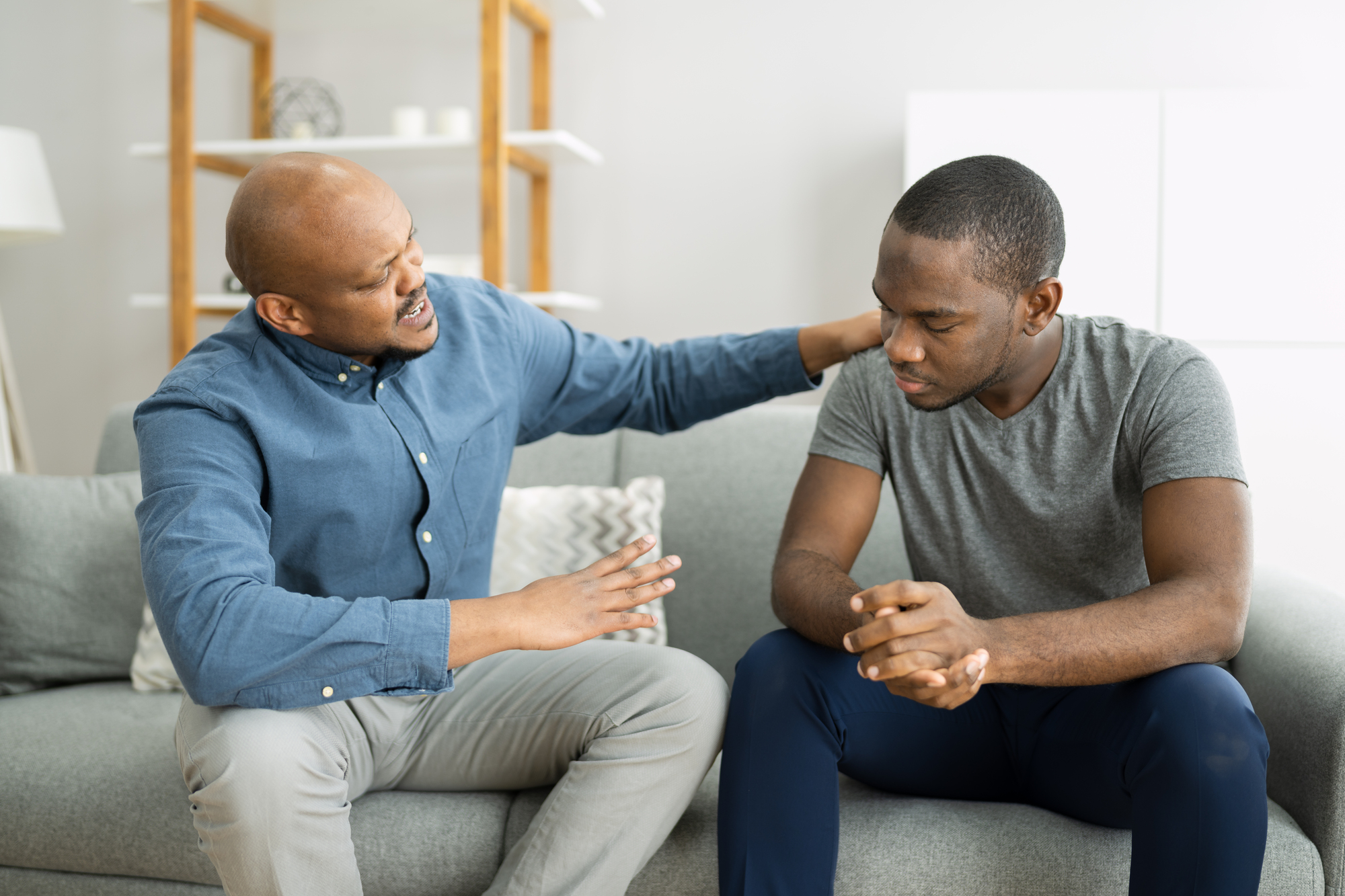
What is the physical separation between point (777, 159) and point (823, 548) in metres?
1.74

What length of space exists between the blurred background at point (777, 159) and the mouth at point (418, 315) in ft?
4.35

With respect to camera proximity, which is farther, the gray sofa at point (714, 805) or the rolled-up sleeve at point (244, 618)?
the gray sofa at point (714, 805)

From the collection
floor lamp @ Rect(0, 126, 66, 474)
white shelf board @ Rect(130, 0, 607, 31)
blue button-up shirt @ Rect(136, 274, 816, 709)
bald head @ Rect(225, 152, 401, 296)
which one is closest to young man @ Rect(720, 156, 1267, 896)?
blue button-up shirt @ Rect(136, 274, 816, 709)

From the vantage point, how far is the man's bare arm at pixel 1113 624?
1.09 m

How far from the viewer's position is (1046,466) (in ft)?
4.46

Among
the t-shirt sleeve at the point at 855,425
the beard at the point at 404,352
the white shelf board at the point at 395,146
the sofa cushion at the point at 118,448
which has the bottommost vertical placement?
the sofa cushion at the point at 118,448

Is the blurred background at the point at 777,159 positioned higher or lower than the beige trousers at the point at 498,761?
higher

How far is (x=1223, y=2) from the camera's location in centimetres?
259

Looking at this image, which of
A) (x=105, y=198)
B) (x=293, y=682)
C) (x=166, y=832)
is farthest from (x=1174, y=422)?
(x=105, y=198)

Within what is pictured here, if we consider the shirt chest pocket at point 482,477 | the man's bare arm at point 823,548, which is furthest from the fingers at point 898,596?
the shirt chest pocket at point 482,477

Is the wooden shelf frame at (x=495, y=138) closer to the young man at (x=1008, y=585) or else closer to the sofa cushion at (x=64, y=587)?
the sofa cushion at (x=64, y=587)

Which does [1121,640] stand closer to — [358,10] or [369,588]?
[369,588]

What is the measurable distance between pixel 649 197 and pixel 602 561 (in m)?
1.95

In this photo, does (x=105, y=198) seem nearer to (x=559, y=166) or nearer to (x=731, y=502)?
(x=559, y=166)
